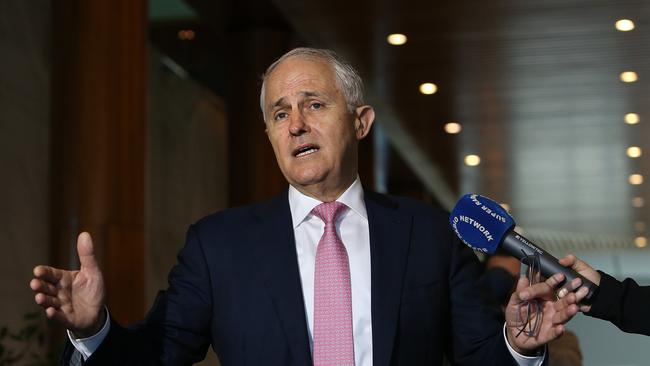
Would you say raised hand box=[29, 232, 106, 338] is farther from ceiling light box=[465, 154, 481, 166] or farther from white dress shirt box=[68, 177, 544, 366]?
ceiling light box=[465, 154, 481, 166]

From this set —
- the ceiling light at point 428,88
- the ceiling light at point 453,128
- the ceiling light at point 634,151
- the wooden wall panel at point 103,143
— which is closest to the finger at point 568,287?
the wooden wall panel at point 103,143

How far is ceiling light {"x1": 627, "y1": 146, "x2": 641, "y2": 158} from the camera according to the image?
14.3m

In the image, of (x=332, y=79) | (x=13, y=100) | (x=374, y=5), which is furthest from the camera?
(x=374, y=5)

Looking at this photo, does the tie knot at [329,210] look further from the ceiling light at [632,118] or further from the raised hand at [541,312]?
the ceiling light at [632,118]

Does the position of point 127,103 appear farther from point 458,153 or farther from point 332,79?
point 458,153

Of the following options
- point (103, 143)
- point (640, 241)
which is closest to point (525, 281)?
point (103, 143)

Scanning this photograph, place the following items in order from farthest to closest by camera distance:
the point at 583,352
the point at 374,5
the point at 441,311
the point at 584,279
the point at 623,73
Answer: the point at 623,73 → the point at 374,5 → the point at 583,352 → the point at 441,311 → the point at 584,279

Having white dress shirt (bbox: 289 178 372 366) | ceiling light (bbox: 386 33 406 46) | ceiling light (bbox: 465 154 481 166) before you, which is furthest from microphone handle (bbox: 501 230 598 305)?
ceiling light (bbox: 465 154 481 166)

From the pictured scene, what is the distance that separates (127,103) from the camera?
6.03 m

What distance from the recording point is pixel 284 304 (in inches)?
94.0

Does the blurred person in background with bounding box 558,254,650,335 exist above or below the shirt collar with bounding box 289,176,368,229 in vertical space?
below

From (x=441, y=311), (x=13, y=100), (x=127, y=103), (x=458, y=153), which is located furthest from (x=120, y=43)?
(x=458, y=153)

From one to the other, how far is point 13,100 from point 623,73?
6.65 metres

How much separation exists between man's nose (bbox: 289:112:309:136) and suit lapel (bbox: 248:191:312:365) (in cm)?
19
